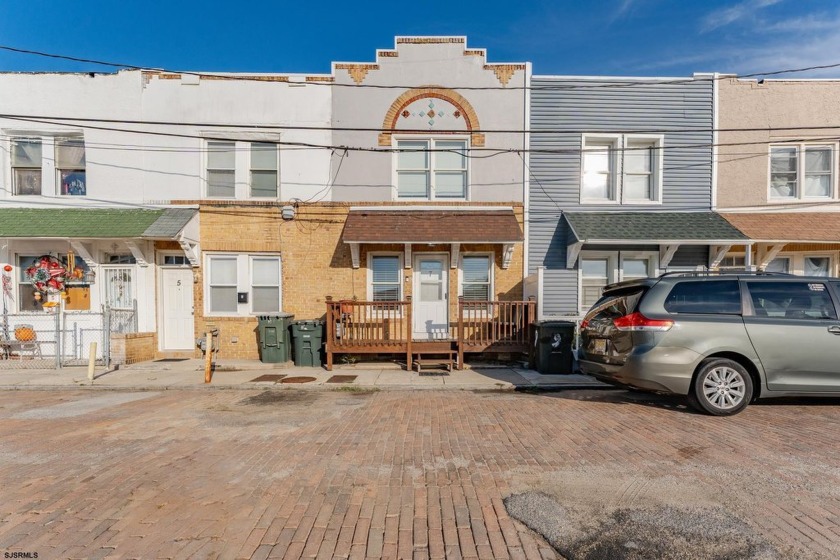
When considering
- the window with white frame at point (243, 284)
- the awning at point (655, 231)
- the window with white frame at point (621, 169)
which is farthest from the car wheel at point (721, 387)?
the window with white frame at point (243, 284)

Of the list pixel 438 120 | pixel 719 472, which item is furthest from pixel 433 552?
pixel 438 120

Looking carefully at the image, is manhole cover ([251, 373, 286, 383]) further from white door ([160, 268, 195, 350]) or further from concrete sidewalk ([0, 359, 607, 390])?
white door ([160, 268, 195, 350])

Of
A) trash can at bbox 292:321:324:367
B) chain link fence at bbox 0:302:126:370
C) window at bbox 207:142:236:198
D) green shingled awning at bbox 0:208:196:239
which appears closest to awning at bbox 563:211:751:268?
trash can at bbox 292:321:324:367

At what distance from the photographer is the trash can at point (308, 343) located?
31.3 ft

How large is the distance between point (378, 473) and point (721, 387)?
4.81 meters

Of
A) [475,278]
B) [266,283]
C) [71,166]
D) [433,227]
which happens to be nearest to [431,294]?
[475,278]

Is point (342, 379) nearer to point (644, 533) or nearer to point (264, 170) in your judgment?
point (264, 170)

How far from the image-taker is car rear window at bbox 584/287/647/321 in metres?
5.93

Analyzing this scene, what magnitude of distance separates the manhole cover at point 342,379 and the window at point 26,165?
9.37 metres

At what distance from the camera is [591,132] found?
10.5 meters

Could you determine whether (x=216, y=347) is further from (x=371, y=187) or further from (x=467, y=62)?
(x=467, y=62)

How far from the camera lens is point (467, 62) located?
10.4 m

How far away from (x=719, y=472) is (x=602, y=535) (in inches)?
70.4

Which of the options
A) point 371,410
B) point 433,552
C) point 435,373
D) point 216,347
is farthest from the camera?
point 216,347
